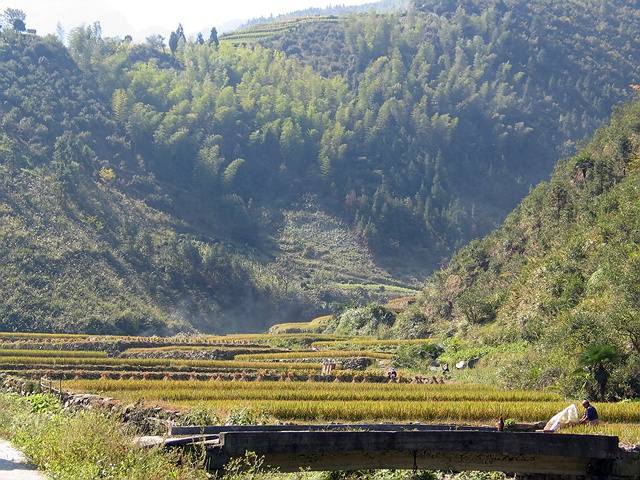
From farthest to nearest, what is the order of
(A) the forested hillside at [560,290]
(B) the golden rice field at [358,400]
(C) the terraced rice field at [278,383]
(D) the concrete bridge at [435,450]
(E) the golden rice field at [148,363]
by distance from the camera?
1. (E) the golden rice field at [148,363]
2. (A) the forested hillside at [560,290]
3. (C) the terraced rice field at [278,383]
4. (B) the golden rice field at [358,400]
5. (D) the concrete bridge at [435,450]

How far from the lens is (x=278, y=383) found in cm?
Result: 4681

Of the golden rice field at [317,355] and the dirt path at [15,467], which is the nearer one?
the dirt path at [15,467]

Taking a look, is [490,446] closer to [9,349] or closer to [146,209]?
[9,349]

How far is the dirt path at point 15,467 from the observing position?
2091 cm

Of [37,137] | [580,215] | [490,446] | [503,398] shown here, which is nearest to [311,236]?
[37,137]

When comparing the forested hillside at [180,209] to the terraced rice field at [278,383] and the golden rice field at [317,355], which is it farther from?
the golden rice field at [317,355]

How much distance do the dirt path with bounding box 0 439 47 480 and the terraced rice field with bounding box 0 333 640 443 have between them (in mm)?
8007

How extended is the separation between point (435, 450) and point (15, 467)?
9879mm

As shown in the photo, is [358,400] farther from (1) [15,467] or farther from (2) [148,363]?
(2) [148,363]

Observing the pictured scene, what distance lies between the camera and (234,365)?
61.3 meters

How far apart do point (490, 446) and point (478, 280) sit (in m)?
54.4

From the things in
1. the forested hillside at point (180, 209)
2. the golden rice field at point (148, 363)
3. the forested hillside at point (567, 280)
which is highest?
the forested hillside at point (567, 280)

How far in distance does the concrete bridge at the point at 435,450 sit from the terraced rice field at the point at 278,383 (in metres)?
2.13

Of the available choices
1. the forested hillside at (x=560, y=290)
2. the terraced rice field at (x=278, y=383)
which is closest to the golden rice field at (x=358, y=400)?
the terraced rice field at (x=278, y=383)
